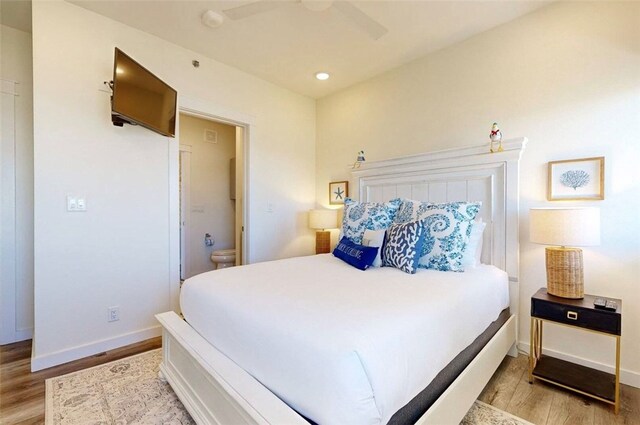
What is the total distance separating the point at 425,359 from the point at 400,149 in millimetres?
2367

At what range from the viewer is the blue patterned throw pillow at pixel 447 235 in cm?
197

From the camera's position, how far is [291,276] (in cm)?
180

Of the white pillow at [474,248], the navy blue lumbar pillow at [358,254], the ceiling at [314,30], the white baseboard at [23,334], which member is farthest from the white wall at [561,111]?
the white baseboard at [23,334]

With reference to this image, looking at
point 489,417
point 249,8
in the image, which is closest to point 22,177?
point 249,8

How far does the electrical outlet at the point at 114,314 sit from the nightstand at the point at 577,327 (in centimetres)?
310

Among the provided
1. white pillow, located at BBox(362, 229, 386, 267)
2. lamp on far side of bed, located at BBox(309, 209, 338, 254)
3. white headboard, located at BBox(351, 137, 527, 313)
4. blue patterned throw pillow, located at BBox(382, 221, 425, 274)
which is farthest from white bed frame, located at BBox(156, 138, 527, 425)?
white pillow, located at BBox(362, 229, 386, 267)

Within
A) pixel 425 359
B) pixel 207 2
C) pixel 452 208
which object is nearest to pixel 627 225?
pixel 452 208

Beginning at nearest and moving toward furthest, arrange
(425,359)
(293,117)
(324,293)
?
1. (425,359)
2. (324,293)
3. (293,117)

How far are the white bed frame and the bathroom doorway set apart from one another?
2.41m

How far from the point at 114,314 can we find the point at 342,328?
2295mm

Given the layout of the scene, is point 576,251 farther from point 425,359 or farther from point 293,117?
point 293,117

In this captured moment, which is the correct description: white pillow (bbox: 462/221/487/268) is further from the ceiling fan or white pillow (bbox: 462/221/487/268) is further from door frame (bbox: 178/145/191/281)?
door frame (bbox: 178/145/191/281)

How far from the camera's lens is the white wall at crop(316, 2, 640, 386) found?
6.19 feet

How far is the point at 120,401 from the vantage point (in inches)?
66.8
